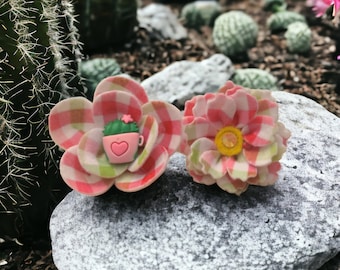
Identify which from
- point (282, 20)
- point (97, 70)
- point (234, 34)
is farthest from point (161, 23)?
point (97, 70)

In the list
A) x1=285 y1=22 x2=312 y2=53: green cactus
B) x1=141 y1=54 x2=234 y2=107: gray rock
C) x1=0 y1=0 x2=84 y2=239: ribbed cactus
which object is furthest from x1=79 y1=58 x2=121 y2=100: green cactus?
x1=285 y1=22 x2=312 y2=53: green cactus

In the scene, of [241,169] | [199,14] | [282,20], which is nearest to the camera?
[241,169]

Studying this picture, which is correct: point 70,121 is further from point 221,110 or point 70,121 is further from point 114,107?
point 221,110

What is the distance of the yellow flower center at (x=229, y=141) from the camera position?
58.4 inches

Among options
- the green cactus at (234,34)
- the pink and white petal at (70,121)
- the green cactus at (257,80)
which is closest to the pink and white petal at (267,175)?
the pink and white petal at (70,121)

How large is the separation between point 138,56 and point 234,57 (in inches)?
15.7

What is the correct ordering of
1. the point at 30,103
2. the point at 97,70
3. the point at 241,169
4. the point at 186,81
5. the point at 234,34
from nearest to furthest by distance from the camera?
the point at 241,169
the point at 30,103
the point at 186,81
the point at 97,70
the point at 234,34

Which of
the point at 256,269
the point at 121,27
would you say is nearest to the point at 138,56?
the point at 121,27

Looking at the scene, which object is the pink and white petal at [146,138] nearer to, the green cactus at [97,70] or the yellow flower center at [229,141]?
the yellow flower center at [229,141]

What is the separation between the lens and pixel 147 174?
1.48 m

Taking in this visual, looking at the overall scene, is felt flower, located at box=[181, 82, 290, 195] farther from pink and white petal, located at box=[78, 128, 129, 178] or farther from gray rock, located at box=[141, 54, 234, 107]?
gray rock, located at box=[141, 54, 234, 107]

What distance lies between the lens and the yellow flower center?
1484 mm

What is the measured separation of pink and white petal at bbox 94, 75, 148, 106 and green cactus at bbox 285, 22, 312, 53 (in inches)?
57.0

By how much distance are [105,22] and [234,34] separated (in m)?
0.53
